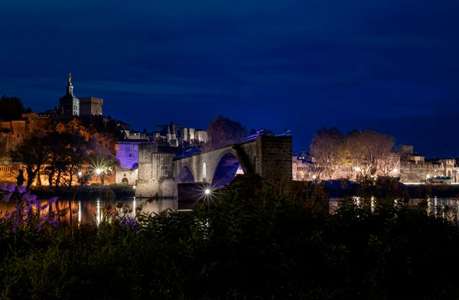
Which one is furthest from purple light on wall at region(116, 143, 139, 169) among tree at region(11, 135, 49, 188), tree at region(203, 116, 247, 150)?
tree at region(11, 135, 49, 188)

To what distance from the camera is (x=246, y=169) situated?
40188 mm

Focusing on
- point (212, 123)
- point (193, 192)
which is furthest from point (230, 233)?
point (212, 123)

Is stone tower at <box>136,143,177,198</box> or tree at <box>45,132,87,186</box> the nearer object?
stone tower at <box>136,143,177,198</box>

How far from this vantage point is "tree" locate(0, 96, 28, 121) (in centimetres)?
12188

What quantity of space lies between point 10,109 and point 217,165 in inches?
3068

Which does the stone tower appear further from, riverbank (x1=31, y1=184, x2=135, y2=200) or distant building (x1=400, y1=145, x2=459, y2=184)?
distant building (x1=400, y1=145, x2=459, y2=184)

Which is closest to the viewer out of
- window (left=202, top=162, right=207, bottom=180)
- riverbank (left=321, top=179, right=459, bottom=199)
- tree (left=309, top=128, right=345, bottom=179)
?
riverbank (left=321, top=179, right=459, bottom=199)

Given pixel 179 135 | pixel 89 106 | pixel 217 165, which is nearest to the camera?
pixel 217 165

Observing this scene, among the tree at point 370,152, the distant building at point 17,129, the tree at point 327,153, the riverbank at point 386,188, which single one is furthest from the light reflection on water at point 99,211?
the distant building at point 17,129

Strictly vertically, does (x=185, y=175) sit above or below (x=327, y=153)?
below

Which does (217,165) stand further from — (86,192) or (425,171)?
(425,171)

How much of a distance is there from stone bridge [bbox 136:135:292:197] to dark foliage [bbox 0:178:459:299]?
274 inches

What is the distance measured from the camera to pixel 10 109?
4850 inches

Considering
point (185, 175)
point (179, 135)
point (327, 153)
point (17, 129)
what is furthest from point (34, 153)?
point (179, 135)
